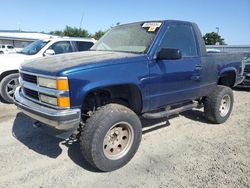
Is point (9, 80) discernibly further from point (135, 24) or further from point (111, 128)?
point (111, 128)

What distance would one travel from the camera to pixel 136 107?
4.27 meters

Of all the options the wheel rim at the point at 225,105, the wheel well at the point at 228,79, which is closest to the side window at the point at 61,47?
the wheel well at the point at 228,79

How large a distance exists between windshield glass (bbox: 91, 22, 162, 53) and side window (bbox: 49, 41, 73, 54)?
10.8 ft

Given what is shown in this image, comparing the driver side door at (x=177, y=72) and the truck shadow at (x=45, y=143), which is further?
the driver side door at (x=177, y=72)

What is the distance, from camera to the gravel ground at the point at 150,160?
3.55 m

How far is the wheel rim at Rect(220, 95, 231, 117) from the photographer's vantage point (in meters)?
6.06

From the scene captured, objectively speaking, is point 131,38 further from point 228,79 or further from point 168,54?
point 228,79

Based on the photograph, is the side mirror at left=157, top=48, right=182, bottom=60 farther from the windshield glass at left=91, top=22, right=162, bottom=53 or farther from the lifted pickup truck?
the windshield glass at left=91, top=22, right=162, bottom=53

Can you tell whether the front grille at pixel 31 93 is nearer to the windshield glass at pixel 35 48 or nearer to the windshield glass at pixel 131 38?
the windshield glass at pixel 131 38

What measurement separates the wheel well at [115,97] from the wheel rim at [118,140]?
442 millimetres

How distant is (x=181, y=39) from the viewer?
4.94 metres

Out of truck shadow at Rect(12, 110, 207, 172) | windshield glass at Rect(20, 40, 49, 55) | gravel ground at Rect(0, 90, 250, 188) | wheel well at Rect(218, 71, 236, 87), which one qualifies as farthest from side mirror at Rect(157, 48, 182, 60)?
windshield glass at Rect(20, 40, 49, 55)

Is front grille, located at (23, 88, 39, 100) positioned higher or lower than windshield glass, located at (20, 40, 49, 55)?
lower

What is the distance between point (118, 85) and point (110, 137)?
742 millimetres
